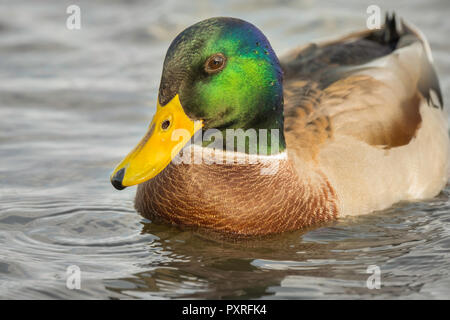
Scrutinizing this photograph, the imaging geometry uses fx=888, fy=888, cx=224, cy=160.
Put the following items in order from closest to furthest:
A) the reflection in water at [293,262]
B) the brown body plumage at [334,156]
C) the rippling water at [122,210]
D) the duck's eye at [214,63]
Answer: the reflection in water at [293,262] < the rippling water at [122,210] < the duck's eye at [214,63] < the brown body plumage at [334,156]

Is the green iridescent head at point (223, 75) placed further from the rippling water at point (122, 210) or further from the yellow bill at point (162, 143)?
the rippling water at point (122, 210)

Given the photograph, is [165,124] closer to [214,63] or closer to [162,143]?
[162,143]

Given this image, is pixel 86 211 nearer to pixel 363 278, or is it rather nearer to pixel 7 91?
pixel 363 278

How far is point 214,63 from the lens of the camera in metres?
5.54

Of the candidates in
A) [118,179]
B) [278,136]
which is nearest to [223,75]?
[278,136]

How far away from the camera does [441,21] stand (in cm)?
1102

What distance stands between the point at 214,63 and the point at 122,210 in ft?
5.32

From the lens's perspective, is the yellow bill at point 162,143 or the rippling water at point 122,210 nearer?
→ the rippling water at point 122,210

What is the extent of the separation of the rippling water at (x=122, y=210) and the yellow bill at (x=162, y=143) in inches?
24.3

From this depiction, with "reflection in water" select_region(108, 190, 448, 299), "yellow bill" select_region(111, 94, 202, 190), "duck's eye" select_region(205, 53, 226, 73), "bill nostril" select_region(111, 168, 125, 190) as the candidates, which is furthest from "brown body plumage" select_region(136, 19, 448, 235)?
"duck's eye" select_region(205, 53, 226, 73)

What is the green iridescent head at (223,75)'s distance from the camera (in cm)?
548

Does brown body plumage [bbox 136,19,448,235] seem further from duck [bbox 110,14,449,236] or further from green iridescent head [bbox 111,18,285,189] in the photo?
green iridescent head [bbox 111,18,285,189]

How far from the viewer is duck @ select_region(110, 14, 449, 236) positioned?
5562 mm

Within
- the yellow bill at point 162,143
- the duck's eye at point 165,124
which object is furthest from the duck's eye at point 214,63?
the duck's eye at point 165,124
